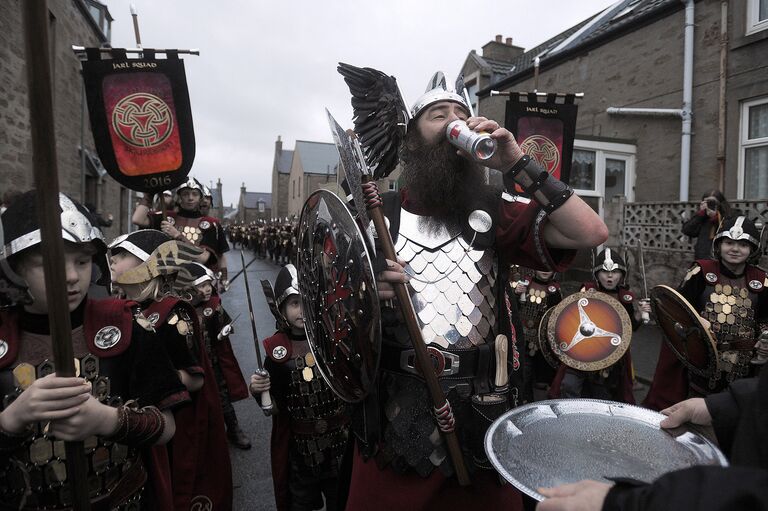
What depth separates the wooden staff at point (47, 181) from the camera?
899mm

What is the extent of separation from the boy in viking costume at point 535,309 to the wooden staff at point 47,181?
433cm

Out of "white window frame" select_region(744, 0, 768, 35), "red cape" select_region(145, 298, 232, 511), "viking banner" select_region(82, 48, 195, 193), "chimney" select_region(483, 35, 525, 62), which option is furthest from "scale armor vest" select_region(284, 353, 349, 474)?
"chimney" select_region(483, 35, 525, 62)

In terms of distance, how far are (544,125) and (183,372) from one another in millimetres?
4811

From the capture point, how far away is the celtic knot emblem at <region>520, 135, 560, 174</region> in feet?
17.4

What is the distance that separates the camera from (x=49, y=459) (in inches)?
60.6

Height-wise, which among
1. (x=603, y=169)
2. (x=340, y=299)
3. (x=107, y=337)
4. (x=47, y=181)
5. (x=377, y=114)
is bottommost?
(x=107, y=337)

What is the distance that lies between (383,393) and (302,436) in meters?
1.12

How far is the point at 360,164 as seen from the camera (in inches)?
67.1

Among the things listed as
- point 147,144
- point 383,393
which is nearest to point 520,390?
point 383,393

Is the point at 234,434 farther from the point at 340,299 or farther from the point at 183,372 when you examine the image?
the point at 340,299

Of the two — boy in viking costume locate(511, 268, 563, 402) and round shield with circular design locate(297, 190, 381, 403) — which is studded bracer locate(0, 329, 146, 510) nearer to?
round shield with circular design locate(297, 190, 381, 403)

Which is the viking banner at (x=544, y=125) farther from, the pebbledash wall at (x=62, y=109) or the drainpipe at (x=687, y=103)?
the pebbledash wall at (x=62, y=109)

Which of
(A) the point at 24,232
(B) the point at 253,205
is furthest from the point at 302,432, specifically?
(B) the point at 253,205

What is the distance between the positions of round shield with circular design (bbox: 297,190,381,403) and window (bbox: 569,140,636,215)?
381 inches
